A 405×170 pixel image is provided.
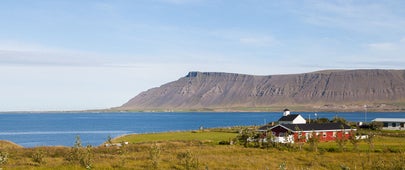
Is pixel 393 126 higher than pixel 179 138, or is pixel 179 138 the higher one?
pixel 393 126

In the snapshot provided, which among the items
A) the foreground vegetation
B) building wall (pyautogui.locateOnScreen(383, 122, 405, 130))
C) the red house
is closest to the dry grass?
the foreground vegetation

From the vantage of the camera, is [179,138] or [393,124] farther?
[393,124]

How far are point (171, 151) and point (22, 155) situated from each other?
15818mm

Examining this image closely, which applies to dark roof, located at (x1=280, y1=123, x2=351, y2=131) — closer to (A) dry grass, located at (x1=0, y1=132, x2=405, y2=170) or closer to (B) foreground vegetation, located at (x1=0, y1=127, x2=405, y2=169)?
(B) foreground vegetation, located at (x1=0, y1=127, x2=405, y2=169)

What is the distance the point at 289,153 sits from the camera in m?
58.0

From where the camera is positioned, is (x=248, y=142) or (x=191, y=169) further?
(x=248, y=142)

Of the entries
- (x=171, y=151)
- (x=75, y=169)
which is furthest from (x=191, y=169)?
(x=171, y=151)

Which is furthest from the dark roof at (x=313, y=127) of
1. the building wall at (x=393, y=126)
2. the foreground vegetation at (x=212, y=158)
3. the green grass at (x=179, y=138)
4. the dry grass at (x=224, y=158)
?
the building wall at (x=393, y=126)

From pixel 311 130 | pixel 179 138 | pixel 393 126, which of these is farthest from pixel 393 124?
pixel 179 138

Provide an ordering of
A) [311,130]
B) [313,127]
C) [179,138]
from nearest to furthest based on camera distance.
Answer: [311,130] < [313,127] < [179,138]

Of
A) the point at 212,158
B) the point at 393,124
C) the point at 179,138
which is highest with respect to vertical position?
the point at 393,124

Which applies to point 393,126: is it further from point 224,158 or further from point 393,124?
point 224,158

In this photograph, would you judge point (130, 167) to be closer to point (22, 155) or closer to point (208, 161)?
point (208, 161)

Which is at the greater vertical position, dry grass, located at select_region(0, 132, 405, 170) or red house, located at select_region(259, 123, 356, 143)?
red house, located at select_region(259, 123, 356, 143)
